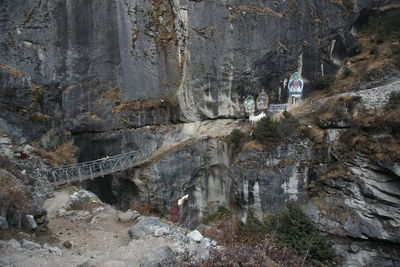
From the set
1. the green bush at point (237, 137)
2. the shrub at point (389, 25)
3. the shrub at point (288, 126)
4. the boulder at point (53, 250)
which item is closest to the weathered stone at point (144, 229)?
the boulder at point (53, 250)

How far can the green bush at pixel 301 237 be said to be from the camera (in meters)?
9.23

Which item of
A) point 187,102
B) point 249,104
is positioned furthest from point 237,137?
point 187,102

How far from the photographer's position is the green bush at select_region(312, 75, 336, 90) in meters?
19.8

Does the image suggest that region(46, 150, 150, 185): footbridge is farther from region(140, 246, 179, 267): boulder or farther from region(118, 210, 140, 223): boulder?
region(140, 246, 179, 267): boulder

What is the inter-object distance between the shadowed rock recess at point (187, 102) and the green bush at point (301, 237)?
3931 millimetres

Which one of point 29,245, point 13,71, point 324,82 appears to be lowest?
point 29,245

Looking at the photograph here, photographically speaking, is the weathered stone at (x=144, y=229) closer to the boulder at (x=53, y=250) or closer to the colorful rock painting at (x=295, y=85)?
the boulder at (x=53, y=250)

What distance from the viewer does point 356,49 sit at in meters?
21.5

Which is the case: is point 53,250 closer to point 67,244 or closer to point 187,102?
point 67,244

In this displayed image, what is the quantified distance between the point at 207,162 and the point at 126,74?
6921mm

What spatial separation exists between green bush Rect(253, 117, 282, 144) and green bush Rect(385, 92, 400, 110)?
5.11 metres

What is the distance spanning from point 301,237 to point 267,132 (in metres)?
6.67

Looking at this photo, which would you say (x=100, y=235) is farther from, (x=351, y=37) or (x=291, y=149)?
(x=351, y=37)

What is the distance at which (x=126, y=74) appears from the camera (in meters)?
15.7
